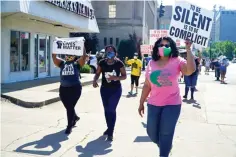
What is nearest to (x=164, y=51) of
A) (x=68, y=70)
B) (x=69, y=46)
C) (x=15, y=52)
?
(x=68, y=70)

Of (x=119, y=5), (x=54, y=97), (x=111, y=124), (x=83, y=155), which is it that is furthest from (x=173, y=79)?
(x=119, y=5)

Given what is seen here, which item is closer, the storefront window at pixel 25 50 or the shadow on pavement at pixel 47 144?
the shadow on pavement at pixel 47 144

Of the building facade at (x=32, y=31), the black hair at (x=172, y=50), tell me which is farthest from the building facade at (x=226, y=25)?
the black hair at (x=172, y=50)

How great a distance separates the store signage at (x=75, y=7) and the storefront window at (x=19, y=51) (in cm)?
220

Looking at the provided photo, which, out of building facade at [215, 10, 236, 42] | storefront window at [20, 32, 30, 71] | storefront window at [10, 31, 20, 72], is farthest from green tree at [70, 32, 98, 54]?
building facade at [215, 10, 236, 42]

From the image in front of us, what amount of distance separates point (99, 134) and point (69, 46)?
6.49 feet

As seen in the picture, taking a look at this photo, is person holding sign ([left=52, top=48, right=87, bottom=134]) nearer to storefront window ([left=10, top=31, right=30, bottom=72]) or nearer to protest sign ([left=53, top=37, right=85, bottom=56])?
protest sign ([left=53, top=37, right=85, bottom=56])

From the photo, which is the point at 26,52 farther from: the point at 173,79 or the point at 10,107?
the point at 173,79

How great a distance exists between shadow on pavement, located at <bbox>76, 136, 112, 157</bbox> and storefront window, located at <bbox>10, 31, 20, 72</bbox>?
10.3 meters

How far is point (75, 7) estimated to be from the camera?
18297mm

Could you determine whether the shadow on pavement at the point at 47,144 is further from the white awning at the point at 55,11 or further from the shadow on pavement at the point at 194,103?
the white awning at the point at 55,11

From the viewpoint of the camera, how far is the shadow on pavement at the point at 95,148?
18.1 feet

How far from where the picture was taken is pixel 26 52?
54.8 ft

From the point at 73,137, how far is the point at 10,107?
12.9ft
